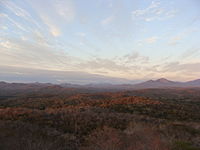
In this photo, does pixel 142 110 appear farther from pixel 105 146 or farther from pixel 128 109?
pixel 105 146

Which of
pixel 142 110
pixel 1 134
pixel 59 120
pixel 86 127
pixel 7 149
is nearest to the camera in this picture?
Result: pixel 7 149

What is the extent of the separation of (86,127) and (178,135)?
5.50m

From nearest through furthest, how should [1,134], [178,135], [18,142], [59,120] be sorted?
[18,142] → [1,134] → [178,135] → [59,120]

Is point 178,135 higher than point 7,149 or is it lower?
lower

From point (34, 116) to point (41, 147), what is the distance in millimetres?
7587

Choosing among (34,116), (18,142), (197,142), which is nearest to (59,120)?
(34,116)

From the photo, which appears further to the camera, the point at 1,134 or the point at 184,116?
the point at 184,116

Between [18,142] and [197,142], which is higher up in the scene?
[18,142]

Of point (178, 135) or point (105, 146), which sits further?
point (178, 135)

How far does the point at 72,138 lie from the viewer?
725cm

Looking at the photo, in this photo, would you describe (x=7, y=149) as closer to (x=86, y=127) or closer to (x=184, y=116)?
(x=86, y=127)

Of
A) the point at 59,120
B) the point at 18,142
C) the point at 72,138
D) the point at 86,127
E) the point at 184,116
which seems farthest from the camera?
the point at 184,116

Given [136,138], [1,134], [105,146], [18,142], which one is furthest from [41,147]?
[136,138]

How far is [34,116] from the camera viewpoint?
11.6m
